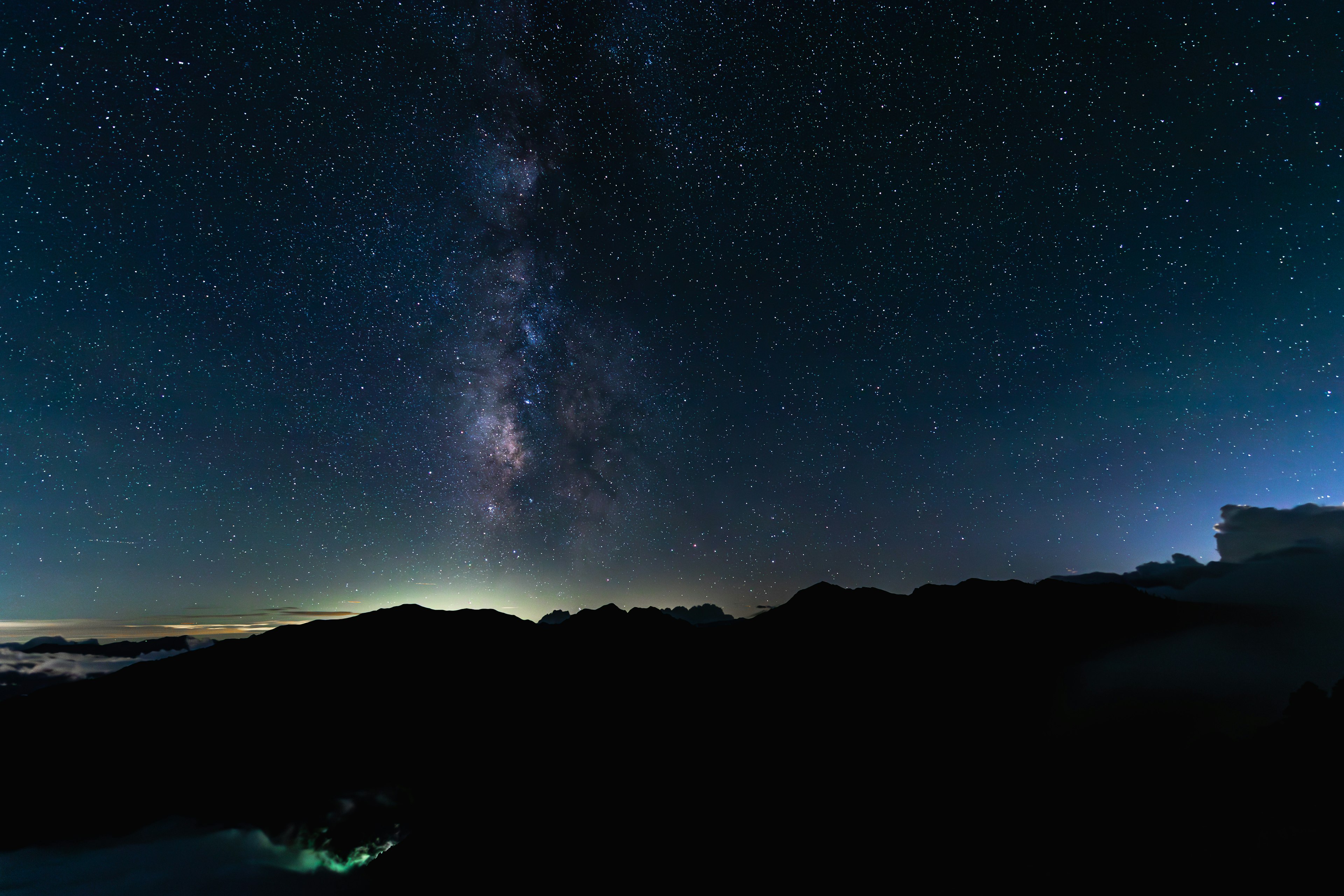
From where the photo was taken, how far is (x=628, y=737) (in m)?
64.8

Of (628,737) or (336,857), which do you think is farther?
(336,857)

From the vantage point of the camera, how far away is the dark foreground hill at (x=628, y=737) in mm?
40344

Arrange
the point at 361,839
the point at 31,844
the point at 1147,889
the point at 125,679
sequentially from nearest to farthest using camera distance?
the point at 1147,889 → the point at 361,839 → the point at 31,844 → the point at 125,679

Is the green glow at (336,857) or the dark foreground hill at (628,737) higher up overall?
the dark foreground hill at (628,737)

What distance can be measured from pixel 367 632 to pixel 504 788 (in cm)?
7240

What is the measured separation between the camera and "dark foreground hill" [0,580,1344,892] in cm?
4034

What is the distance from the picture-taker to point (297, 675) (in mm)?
104938

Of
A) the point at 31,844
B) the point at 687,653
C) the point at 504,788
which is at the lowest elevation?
the point at 31,844

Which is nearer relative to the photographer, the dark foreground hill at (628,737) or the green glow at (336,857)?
the dark foreground hill at (628,737)

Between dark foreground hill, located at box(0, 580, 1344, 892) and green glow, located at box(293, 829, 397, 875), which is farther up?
dark foreground hill, located at box(0, 580, 1344, 892)

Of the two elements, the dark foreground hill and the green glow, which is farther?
the green glow

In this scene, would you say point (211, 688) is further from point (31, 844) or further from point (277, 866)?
point (277, 866)

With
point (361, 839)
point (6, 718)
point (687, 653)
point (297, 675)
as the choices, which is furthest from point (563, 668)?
point (6, 718)

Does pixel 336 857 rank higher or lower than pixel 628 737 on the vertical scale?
lower
